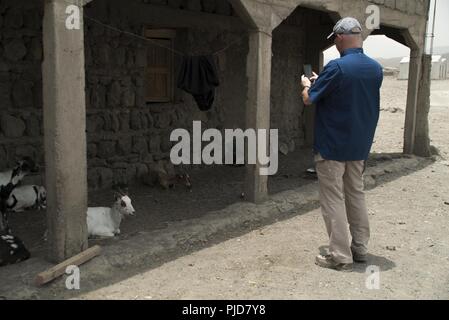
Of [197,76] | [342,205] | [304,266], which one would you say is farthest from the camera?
[197,76]

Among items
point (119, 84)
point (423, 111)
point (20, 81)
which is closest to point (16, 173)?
point (20, 81)

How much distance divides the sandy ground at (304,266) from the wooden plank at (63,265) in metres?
0.32

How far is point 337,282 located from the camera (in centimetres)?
429

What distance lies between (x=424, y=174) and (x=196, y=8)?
521 centimetres

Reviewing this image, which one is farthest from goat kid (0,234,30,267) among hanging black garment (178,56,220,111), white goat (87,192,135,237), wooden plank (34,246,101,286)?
hanging black garment (178,56,220,111)

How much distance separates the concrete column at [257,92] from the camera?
626 cm

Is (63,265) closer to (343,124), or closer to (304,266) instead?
(304,266)

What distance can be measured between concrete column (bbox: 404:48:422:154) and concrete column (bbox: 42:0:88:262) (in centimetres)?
817

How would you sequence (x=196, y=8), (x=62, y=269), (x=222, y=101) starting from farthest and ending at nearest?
(x=222, y=101) < (x=196, y=8) < (x=62, y=269)

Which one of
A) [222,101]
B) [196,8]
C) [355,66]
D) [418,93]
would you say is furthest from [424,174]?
[355,66]

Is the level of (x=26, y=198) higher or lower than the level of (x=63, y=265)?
higher

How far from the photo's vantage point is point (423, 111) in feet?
35.9

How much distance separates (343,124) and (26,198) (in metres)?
3.91
